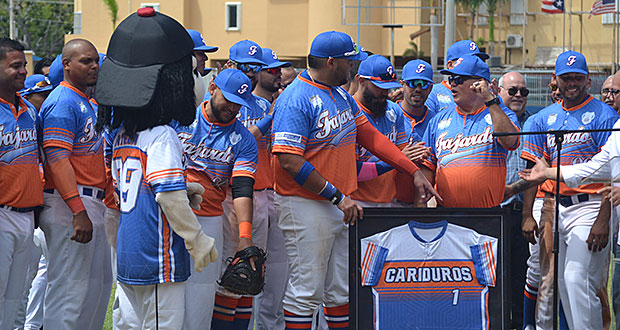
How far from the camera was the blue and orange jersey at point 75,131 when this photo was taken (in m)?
6.63

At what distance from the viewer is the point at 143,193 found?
16.8 feet

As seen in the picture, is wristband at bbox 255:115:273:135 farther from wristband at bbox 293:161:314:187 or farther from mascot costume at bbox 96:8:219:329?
mascot costume at bbox 96:8:219:329

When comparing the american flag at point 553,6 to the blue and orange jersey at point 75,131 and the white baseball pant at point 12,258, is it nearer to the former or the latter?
the blue and orange jersey at point 75,131

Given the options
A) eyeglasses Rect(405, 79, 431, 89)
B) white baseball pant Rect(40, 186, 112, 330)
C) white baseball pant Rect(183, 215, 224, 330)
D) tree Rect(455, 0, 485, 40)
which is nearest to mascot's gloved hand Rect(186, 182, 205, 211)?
white baseball pant Rect(183, 215, 224, 330)

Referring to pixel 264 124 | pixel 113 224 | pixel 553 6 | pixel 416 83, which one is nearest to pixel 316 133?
pixel 264 124

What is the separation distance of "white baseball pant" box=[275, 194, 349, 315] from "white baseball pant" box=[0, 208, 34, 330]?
185 cm

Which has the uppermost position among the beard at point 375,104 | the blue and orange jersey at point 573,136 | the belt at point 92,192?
the beard at point 375,104

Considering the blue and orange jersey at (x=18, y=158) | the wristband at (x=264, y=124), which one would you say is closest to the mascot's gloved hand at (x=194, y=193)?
the blue and orange jersey at (x=18, y=158)

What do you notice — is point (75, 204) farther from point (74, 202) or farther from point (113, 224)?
point (113, 224)

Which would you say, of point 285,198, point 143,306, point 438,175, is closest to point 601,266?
point 438,175

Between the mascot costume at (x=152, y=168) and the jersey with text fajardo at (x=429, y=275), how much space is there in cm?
144

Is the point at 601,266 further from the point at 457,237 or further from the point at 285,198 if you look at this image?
the point at 285,198

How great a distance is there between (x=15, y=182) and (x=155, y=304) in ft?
5.73

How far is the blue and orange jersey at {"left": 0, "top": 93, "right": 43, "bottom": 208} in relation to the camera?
6.25 metres
